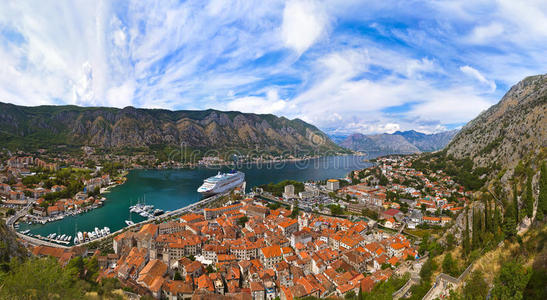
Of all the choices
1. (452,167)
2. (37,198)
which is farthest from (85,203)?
(452,167)

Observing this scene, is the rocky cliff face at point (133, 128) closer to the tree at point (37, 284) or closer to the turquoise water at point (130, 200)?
the turquoise water at point (130, 200)

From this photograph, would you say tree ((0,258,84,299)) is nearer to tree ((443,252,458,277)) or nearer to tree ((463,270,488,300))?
tree ((463,270,488,300))

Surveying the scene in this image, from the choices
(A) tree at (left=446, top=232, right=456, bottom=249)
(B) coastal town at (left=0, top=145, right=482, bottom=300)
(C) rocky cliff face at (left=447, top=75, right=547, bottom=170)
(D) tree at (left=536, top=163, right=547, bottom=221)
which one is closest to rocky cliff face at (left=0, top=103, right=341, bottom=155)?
(B) coastal town at (left=0, top=145, right=482, bottom=300)

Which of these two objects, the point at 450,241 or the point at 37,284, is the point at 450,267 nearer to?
the point at 450,241

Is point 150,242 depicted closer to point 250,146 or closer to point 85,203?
point 85,203

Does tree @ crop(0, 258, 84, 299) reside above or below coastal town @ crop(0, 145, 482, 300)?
above

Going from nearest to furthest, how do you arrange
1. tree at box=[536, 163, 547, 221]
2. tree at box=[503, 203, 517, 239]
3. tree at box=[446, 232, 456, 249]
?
tree at box=[536, 163, 547, 221] < tree at box=[503, 203, 517, 239] < tree at box=[446, 232, 456, 249]

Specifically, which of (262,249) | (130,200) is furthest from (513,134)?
(130,200)
